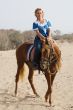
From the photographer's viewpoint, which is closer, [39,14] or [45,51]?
[45,51]

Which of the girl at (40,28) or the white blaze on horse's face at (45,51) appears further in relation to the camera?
the girl at (40,28)

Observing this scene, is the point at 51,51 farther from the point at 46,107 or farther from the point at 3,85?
the point at 3,85

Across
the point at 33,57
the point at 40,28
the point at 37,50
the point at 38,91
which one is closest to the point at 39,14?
the point at 40,28

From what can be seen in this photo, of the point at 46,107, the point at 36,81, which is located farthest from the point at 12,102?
the point at 36,81

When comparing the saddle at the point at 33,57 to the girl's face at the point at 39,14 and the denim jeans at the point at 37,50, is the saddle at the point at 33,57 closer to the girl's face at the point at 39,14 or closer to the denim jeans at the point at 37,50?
the denim jeans at the point at 37,50

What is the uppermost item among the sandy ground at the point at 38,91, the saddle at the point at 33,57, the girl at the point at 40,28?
the girl at the point at 40,28

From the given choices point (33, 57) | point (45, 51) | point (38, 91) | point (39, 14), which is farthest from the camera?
point (38, 91)

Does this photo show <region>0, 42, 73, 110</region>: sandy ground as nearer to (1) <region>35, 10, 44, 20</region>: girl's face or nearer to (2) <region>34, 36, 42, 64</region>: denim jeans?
(2) <region>34, 36, 42, 64</region>: denim jeans

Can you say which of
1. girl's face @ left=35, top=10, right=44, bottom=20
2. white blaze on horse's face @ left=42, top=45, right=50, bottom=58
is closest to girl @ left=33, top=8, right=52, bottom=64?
girl's face @ left=35, top=10, right=44, bottom=20

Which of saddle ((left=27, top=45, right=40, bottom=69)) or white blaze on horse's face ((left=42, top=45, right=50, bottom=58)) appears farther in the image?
saddle ((left=27, top=45, right=40, bottom=69))

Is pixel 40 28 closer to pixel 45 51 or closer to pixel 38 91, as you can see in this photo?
pixel 45 51

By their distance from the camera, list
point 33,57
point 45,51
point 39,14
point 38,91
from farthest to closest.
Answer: point 38,91
point 33,57
point 39,14
point 45,51

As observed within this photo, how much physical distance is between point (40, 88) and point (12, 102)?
6.19ft

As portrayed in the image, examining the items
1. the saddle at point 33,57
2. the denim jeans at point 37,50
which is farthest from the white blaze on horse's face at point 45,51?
the saddle at point 33,57
